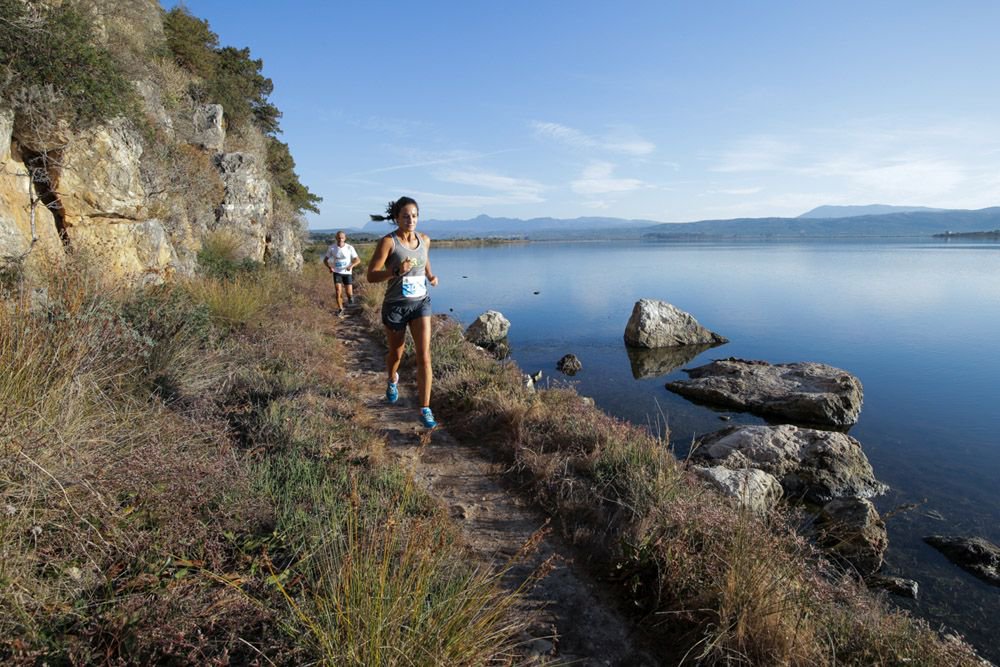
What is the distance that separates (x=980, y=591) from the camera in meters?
4.85

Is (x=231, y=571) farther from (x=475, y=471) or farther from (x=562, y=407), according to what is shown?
(x=562, y=407)

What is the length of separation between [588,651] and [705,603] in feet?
2.57

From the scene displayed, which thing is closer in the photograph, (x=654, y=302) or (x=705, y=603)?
(x=705, y=603)

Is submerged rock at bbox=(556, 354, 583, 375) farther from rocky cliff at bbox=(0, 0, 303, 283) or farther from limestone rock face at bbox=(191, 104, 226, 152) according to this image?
limestone rock face at bbox=(191, 104, 226, 152)

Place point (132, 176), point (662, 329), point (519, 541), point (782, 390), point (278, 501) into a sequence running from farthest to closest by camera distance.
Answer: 1. point (662, 329)
2. point (782, 390)
3. point (132, 176)
4. point (519, 541)
5. point (278, 501)

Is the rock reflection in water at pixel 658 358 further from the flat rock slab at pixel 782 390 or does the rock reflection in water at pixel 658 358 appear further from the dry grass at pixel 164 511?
the dry grass at pixel 164 511

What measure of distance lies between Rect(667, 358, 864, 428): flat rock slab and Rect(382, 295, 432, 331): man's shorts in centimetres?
834

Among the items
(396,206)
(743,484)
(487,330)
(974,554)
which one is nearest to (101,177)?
(396,206)

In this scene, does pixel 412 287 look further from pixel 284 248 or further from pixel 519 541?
pixel 284 248

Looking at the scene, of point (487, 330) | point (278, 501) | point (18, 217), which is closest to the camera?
point (278, 501)

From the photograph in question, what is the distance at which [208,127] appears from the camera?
1424 cm

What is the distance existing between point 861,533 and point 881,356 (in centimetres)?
1336

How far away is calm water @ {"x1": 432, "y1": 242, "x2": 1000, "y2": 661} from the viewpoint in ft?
19.5

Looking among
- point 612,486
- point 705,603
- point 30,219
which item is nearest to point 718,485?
point 612,486
